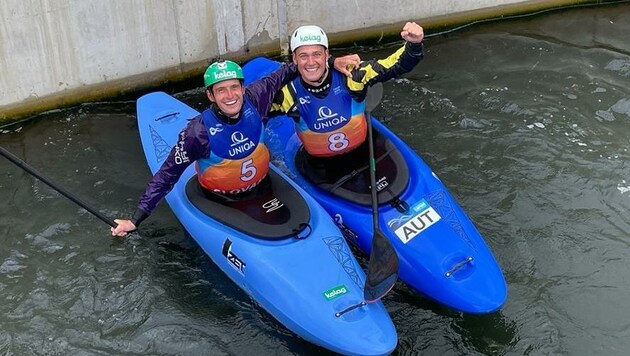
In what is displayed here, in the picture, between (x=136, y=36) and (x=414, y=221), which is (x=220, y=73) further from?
(x=136, y=36)

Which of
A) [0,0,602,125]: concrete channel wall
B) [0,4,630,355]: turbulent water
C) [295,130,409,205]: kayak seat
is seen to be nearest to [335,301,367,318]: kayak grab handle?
[0,4,630,355]: turbulent water

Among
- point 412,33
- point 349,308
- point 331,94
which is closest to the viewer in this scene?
point 349,308

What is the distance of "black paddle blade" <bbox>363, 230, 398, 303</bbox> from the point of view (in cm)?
396

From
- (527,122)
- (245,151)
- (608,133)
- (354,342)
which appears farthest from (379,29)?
(354,342)

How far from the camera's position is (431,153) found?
5.85m

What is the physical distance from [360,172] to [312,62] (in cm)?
87

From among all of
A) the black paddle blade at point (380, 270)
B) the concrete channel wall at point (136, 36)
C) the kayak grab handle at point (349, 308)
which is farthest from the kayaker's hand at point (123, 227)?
the concrete channel wall at point (136, 36)

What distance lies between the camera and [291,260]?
4211 mm

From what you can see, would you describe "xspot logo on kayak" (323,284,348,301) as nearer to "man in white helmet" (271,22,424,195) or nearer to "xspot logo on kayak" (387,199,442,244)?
"xspot logo on kayak" (387,199,442,244)

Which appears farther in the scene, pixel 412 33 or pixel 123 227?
pixel 412 33

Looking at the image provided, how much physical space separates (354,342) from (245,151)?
4.74 feet

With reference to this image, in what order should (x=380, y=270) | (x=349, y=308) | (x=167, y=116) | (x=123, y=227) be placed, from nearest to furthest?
(x=349, y=308) < (x=380, y=270) < (x=123, y=227) < (x=167, y=116)

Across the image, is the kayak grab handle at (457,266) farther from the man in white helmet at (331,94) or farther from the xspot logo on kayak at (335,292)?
the man in white helmet at (331,94)

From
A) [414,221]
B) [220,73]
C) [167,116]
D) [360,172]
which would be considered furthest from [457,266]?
[167,116]
